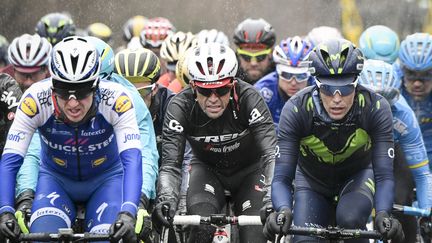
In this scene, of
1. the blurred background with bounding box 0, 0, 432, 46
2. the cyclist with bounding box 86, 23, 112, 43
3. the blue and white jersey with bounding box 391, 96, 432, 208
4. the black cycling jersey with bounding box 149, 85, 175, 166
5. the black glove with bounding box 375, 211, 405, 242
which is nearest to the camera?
the black glove with bounding box 375, 211, 405, 242

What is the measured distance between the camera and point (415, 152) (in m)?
9.84

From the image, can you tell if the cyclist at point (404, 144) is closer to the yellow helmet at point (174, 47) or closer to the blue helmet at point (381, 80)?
the blue helmet at point (381, 80)

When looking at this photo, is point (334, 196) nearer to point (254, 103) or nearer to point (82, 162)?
point (254, 103)

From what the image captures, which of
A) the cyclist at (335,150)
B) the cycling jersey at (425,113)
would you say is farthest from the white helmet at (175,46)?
the cyclist at (335,150)

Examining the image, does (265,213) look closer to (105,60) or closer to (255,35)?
(105,60)

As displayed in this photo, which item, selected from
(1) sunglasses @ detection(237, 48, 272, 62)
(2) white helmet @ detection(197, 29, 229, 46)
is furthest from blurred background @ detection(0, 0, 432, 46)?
(1) sunglasses @ detection(237, 48, 272, 62)

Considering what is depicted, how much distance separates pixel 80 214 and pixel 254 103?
187cm

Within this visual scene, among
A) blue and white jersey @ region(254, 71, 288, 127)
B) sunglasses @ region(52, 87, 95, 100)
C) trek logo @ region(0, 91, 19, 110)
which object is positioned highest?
sunglasses @ region(52, 87, 95, 100)

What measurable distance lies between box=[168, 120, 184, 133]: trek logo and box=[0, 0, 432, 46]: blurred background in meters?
15.0

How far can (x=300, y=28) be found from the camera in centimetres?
2575

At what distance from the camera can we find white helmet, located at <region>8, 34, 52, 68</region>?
13.2m

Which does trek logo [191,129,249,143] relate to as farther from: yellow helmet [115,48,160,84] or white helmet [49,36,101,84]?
white helmet [49,36,101,84]

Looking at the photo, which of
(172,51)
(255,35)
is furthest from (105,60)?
(172,51)

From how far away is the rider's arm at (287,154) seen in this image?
8.34 m
